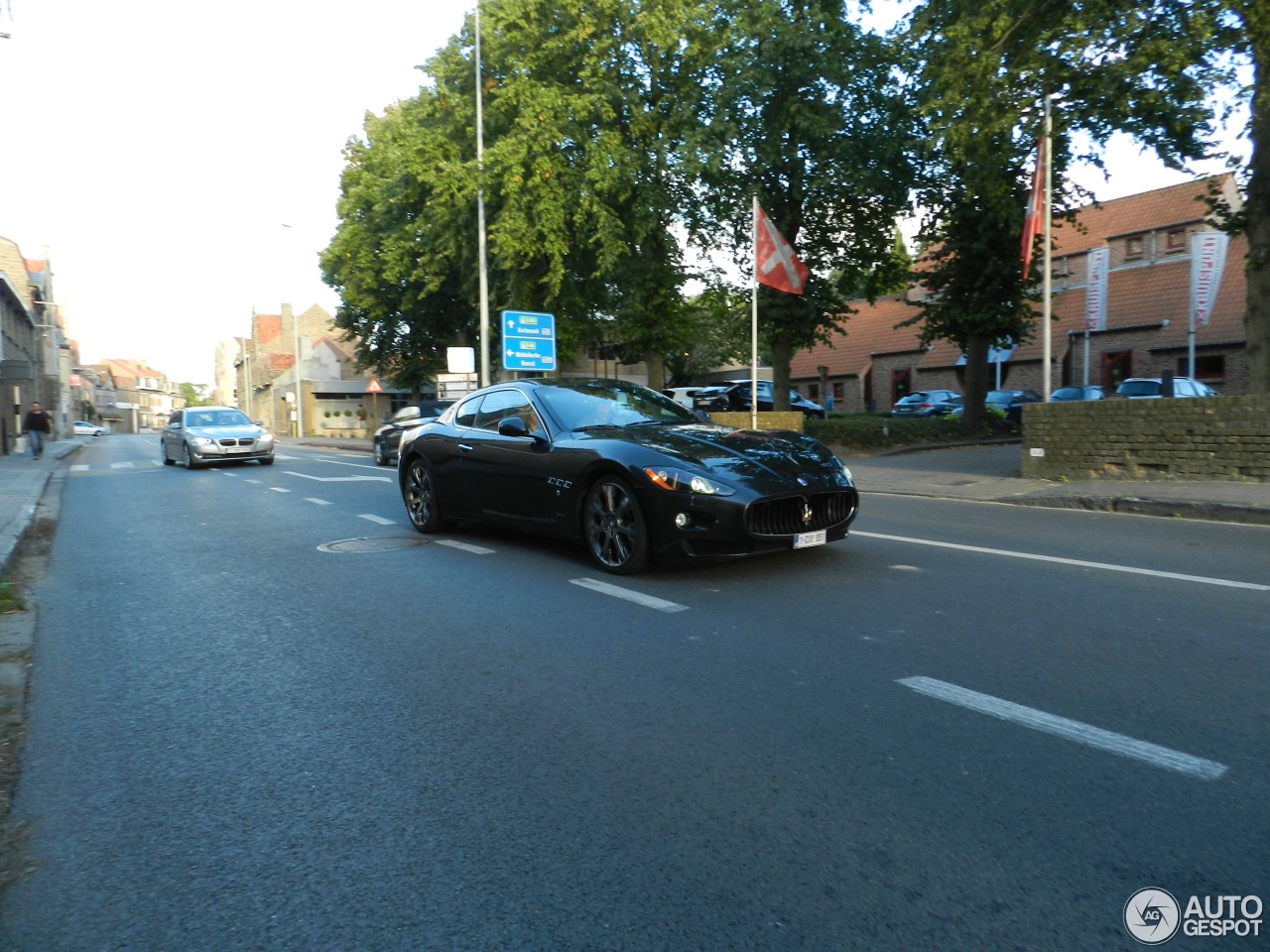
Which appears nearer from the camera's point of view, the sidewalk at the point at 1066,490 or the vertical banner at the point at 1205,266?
the sidewalk at the point at 1066,490

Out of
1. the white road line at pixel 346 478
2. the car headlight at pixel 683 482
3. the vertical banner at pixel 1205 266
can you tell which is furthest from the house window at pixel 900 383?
the car headlight at pixel 683 482

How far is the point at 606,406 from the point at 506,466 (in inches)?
39.4

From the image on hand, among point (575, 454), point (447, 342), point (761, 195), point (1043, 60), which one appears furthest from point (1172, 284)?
point (575, 454)

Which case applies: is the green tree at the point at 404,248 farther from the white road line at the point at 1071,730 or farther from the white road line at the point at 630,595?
the white road line at the point at 1071,730

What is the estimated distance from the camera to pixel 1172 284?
34.4 meters

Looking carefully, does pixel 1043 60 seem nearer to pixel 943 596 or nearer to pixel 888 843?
pixel 943 596

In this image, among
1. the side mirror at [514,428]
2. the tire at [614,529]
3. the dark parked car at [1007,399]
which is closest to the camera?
the tire at [614,529]

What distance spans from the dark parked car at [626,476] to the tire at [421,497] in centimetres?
4

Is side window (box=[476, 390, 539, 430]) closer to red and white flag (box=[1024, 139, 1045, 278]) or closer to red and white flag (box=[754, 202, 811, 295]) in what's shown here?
red and white flag (box=[1024, 139, 1045, 278])

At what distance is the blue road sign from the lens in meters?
25.3

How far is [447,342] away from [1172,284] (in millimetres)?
28199

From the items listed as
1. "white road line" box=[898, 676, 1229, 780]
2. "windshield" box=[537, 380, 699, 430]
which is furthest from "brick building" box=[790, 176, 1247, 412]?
"white road line" box=[898, 676, 1229, 780]

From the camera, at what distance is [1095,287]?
28.4 meters

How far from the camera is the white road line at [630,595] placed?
602cm
